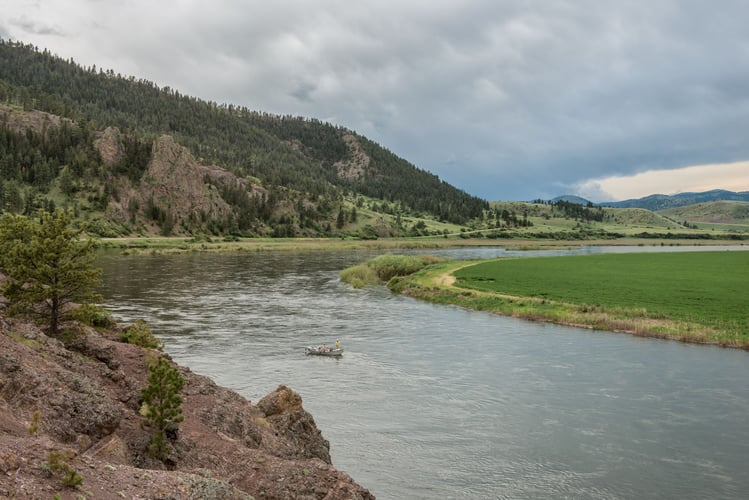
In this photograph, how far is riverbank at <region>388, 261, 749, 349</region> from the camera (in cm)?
4112

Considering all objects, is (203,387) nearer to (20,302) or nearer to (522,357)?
(20,302)

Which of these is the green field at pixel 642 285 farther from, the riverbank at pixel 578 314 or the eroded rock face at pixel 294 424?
the eroded rock face at pixel 294 424

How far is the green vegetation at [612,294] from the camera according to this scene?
44.2 meters

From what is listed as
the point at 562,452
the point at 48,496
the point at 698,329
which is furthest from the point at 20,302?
the point at 698,329

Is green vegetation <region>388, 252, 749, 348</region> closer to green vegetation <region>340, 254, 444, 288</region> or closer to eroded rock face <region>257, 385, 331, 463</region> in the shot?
green vegetation <region>340, 254, 444, 288</region>

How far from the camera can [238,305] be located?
57688 mm

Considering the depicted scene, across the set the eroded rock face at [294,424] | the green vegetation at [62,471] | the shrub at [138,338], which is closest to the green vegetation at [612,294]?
the eroded rock face at [294,424]

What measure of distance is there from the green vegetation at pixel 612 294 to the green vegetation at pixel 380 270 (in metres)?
3.12

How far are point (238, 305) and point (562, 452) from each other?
4190 cm

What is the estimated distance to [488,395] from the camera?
28.8m

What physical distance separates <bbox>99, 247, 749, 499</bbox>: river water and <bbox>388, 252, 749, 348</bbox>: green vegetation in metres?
2.73

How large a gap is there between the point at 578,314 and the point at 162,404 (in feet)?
140

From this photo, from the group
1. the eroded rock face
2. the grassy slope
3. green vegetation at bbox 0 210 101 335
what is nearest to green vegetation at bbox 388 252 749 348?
the grassy slope

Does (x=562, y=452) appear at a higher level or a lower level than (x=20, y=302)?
lower
